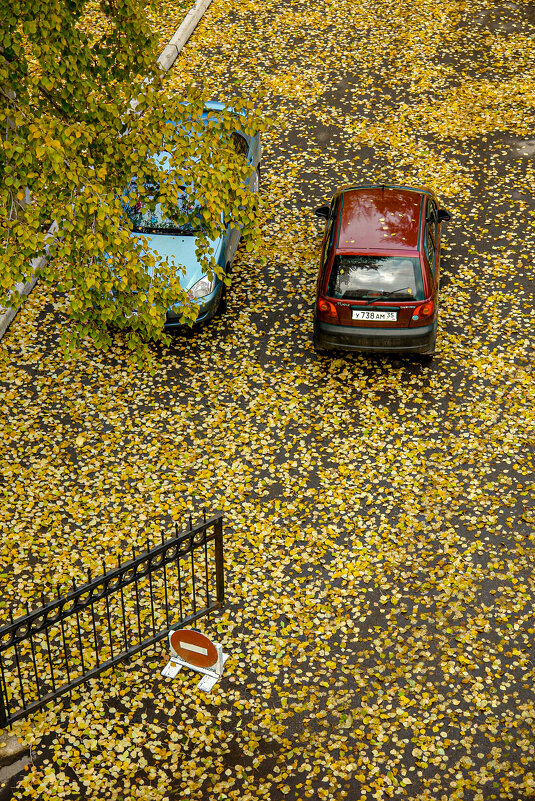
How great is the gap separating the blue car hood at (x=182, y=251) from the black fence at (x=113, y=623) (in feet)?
14.1

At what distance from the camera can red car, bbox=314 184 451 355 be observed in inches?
432

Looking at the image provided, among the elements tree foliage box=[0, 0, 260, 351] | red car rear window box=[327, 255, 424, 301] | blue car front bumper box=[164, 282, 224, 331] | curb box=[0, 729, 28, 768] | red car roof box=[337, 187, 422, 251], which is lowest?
curb box=[0, 729, 28, 768]

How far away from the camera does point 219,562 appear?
8398 millimetres

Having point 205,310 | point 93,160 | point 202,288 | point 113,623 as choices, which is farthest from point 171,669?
point 202,288

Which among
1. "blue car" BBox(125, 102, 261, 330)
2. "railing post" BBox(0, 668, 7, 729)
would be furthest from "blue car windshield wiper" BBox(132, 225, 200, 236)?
"railing post" BBox(0, 668, 7, 729)

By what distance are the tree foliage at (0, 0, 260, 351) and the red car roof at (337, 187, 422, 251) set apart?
2.58m

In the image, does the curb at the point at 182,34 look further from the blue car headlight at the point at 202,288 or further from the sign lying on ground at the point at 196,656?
the sign lying on ground at the point at 196,656

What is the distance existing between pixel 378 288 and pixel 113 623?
5.47 meters

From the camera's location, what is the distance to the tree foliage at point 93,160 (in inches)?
316

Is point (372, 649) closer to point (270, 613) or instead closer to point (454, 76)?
point (270, 613)

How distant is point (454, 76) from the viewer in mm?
18219

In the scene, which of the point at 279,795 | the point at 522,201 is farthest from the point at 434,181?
the point at 279,795

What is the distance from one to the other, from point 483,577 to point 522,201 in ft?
26.8

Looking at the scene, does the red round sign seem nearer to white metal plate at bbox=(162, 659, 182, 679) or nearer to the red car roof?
white metal plate at bbox=(162, 659, 182, 679)
